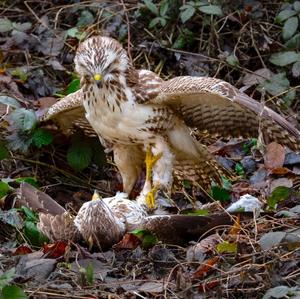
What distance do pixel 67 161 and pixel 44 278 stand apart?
2386 mm

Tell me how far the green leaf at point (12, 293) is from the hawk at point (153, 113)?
2.12m

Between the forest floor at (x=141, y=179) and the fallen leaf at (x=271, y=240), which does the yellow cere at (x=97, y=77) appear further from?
the fallen leaf at (x=271, y=240)

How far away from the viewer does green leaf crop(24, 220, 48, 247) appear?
664cm

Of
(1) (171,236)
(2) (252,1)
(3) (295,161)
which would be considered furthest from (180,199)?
(2) (252,1)

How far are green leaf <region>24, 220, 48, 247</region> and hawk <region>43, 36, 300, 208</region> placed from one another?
90 cm

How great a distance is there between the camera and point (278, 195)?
6.74 m

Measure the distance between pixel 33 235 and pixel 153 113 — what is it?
3.85 feet

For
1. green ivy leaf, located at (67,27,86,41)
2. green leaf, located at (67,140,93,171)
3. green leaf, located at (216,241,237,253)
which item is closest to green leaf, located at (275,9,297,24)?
green ivy leaf, located at (67,27,86,41)

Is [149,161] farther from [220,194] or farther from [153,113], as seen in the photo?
[220,194]

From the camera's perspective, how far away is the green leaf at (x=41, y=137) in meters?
7.86

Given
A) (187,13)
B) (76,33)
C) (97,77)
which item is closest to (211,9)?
(187,13)

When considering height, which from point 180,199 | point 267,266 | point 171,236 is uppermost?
point 267,266

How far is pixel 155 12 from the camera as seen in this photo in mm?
9141

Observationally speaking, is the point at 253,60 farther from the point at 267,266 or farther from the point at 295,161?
the point at 267,266
